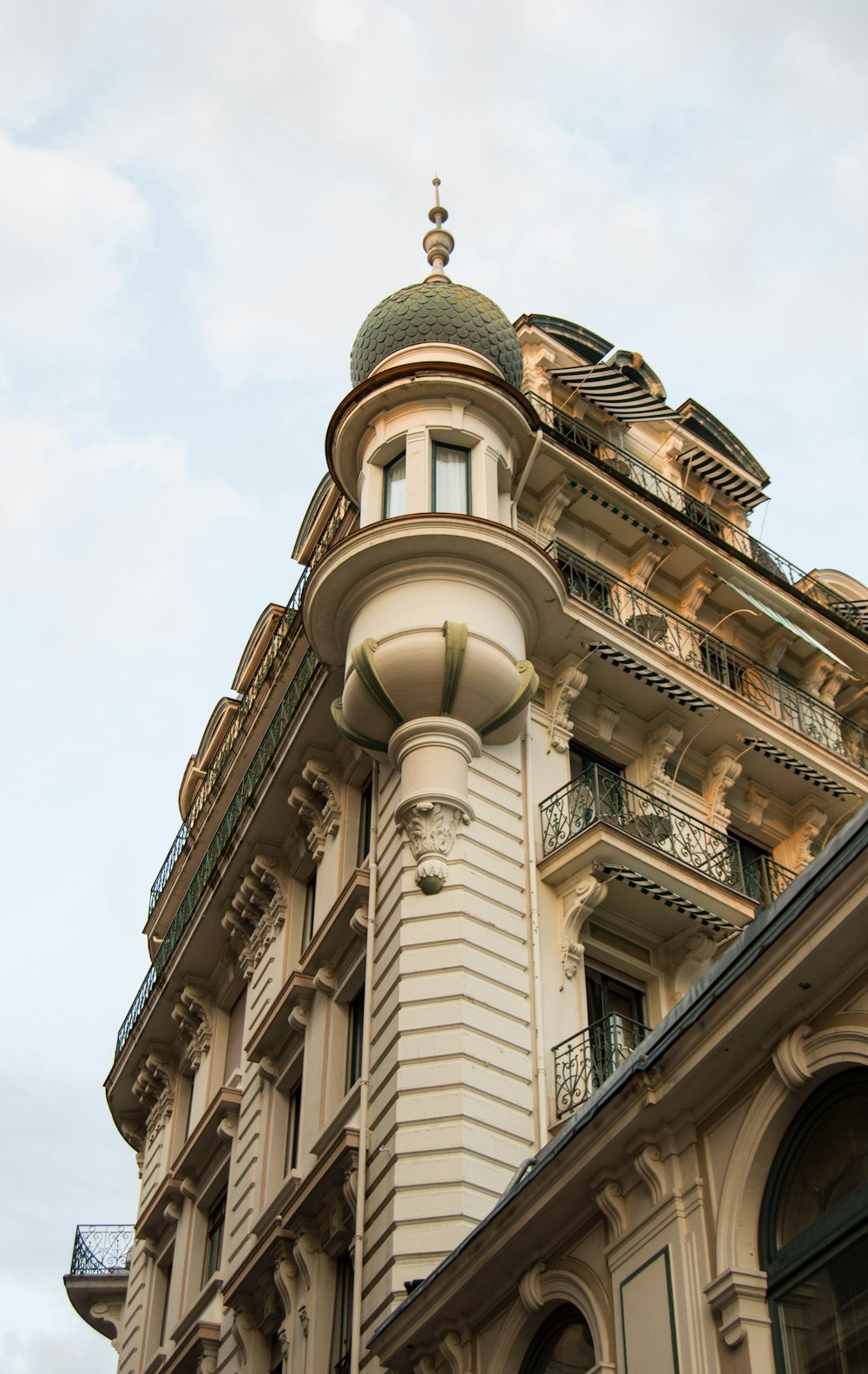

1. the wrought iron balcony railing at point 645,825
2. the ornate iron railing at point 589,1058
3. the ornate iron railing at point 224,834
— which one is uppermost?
the ornate iron railing at point 224,834

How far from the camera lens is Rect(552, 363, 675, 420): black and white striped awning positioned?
29.3 m

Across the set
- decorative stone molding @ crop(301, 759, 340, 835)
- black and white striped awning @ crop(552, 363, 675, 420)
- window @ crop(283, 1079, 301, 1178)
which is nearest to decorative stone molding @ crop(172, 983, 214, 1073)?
window @ crop(283, 1079, 301, 1178)

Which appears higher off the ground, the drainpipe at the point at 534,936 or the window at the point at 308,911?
the window at the point at 308,911

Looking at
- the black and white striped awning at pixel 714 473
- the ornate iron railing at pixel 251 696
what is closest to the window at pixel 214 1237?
the ornate iron railing at pixel 251 696

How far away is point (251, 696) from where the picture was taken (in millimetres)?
32844

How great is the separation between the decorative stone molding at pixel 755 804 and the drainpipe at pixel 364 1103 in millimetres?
6573

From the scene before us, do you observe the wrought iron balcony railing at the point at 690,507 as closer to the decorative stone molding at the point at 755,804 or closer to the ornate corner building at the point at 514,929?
the ornate corner building at the point at 514,929

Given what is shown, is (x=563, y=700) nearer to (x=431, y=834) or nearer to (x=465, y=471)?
(x=465, y=471)

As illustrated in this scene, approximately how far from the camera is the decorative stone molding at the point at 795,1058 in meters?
11.2

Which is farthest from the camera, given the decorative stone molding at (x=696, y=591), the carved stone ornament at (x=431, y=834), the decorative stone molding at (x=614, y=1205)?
the decorative stone molding at (x=696, y=591)

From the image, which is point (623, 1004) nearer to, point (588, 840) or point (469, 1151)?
point (588, 840)

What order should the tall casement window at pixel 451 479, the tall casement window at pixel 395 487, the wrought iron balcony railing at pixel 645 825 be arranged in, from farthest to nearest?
the tall casement window at pixel 395 487 → the tall casement window at pixel 451 479 → the wrought iron balcony railing at pixel 645 825

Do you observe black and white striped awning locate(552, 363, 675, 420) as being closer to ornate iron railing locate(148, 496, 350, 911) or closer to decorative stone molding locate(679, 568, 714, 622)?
decorative stone molding locate(679, 568, 714, 622)

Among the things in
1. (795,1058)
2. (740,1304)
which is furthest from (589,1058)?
(795,1058)
